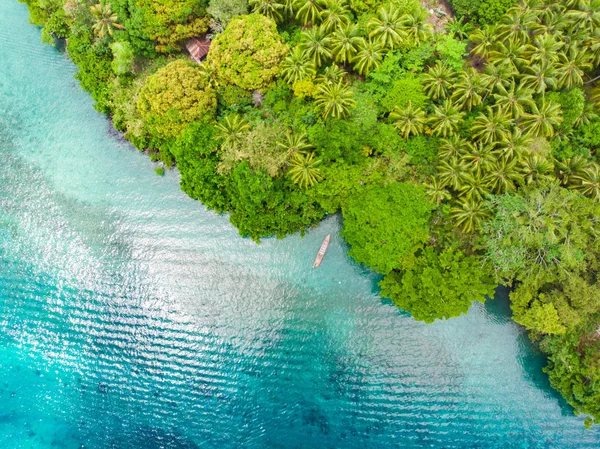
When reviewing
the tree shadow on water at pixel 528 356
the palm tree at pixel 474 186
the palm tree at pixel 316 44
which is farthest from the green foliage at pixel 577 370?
the palm tree at pixel 316 44

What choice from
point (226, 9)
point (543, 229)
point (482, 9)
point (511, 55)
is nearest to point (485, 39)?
point (511, 55)

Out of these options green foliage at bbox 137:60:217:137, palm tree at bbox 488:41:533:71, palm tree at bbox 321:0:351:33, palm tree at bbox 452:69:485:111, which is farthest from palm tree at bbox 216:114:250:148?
palm tree at bbox 488:41:533:71

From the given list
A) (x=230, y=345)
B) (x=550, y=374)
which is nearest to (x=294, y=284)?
(x=230, y=345)

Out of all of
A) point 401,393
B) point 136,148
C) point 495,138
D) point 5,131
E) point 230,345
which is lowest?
point 230,345

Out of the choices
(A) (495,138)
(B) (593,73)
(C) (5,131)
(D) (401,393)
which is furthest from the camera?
(C) (5,131)

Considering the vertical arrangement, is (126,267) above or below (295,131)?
below

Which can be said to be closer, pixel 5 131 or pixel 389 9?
pixel 389 9

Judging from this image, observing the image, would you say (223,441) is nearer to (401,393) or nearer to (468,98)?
(401,393)

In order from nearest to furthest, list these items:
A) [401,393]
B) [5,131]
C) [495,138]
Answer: [495,138] → [401,393] → [5,131]
